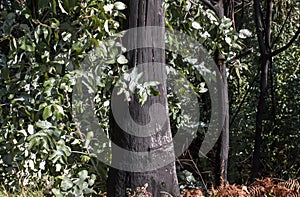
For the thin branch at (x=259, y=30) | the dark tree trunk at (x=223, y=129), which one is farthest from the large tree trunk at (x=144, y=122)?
the thin branch at (x=259, y=30)

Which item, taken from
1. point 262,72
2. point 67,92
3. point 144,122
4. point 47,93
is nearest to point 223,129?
point 262,72

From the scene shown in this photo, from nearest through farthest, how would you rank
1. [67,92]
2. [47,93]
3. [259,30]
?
[47,93] < [67,92] < [259,30]

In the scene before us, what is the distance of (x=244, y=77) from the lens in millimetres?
6402

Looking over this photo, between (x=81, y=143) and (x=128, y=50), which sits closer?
(x=128, y=50)

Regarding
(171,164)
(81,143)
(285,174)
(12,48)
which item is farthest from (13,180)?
(285,174)

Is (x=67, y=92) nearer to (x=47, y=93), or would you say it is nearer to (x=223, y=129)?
(x=47, y=93)

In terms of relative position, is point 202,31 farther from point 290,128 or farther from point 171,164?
point 290,128

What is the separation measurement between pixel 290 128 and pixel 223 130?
136 cm

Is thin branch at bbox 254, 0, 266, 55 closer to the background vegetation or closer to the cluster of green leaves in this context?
the background vegetation

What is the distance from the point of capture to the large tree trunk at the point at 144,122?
3.79m

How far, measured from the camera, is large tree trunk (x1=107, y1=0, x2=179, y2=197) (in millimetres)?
3795

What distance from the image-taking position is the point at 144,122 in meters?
3.83

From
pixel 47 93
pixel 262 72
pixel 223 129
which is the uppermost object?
pixel 262 72

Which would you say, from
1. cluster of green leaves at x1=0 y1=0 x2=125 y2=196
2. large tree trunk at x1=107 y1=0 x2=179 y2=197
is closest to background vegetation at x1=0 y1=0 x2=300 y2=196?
cluster of green leaves at x1=0 y1=0 x2=125 y2=196
